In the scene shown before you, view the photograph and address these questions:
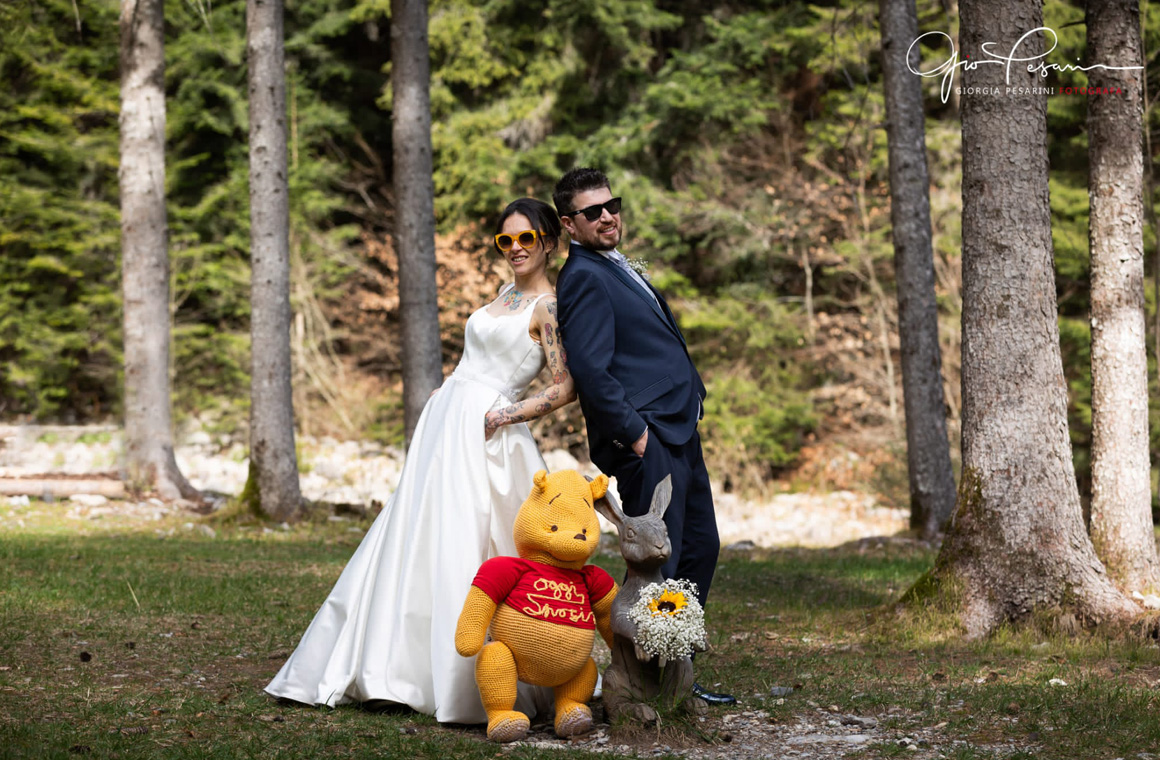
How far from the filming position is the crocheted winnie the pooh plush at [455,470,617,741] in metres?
3.73

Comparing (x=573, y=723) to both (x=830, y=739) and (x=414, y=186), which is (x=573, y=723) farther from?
(x=414, y=186)

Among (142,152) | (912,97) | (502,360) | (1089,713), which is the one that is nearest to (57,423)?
(142,152)

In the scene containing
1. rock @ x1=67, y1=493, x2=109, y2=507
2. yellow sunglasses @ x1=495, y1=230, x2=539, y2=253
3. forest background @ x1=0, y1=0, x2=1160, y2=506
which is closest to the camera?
yellow sunglasses @ x1=495, y1=230, x2=539, y2=253

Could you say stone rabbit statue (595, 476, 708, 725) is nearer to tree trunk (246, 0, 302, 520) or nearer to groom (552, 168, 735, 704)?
groom (552, 168, 735, 704)

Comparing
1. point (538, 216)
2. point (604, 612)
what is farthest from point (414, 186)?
point (604, 612)

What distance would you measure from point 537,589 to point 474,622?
249 millimetres

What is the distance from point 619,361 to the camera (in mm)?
3982

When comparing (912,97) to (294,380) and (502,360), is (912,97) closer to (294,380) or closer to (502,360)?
(502,360)

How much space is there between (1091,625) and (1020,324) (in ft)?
4.69

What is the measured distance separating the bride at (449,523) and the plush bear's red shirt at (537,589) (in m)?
0.30

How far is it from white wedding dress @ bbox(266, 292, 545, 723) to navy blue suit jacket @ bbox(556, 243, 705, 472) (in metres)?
0.34

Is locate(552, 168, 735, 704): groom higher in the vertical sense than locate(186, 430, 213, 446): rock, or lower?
higher

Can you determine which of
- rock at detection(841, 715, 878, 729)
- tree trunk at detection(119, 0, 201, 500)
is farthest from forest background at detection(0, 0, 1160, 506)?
rock at detection(841, 715, 878, 729)

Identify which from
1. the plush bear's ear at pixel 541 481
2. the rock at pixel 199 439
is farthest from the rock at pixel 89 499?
the rock at pixel 199 439
